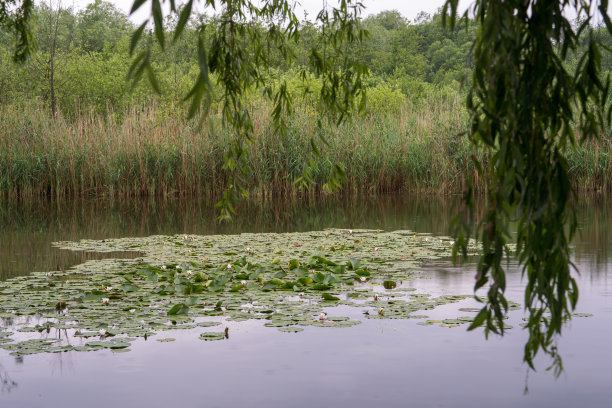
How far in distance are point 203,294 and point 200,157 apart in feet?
31.7

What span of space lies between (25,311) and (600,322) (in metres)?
3.56

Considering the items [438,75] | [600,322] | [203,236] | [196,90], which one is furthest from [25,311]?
[438,75]

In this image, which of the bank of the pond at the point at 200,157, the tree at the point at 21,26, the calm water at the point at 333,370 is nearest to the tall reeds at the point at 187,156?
the bank of the pond at the point at 200,157

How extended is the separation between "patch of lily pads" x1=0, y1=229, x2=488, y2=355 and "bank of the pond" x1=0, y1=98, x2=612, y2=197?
22.3ft

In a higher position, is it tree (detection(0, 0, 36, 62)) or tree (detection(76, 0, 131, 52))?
tree (detection(76, 0, 131, 52))

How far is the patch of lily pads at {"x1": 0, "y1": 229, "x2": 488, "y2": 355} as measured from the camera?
14.1ft

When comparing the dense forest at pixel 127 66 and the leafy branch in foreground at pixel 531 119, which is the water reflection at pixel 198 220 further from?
the dense forest at pixel 127 66

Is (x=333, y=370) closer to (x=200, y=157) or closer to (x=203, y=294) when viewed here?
(x=203, y=294)

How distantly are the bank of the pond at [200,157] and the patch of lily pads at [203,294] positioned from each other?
678cm

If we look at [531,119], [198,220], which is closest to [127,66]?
[198,220]

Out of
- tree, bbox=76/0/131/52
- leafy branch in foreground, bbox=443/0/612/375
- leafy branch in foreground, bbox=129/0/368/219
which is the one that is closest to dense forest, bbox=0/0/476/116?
tree, bbox=76/0/131/52

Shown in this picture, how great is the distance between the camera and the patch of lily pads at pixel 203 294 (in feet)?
14.1

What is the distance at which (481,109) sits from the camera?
2416mm

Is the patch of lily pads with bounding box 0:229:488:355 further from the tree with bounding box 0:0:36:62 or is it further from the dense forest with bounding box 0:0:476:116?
the dense forest with bounding box 0:0:476:116
